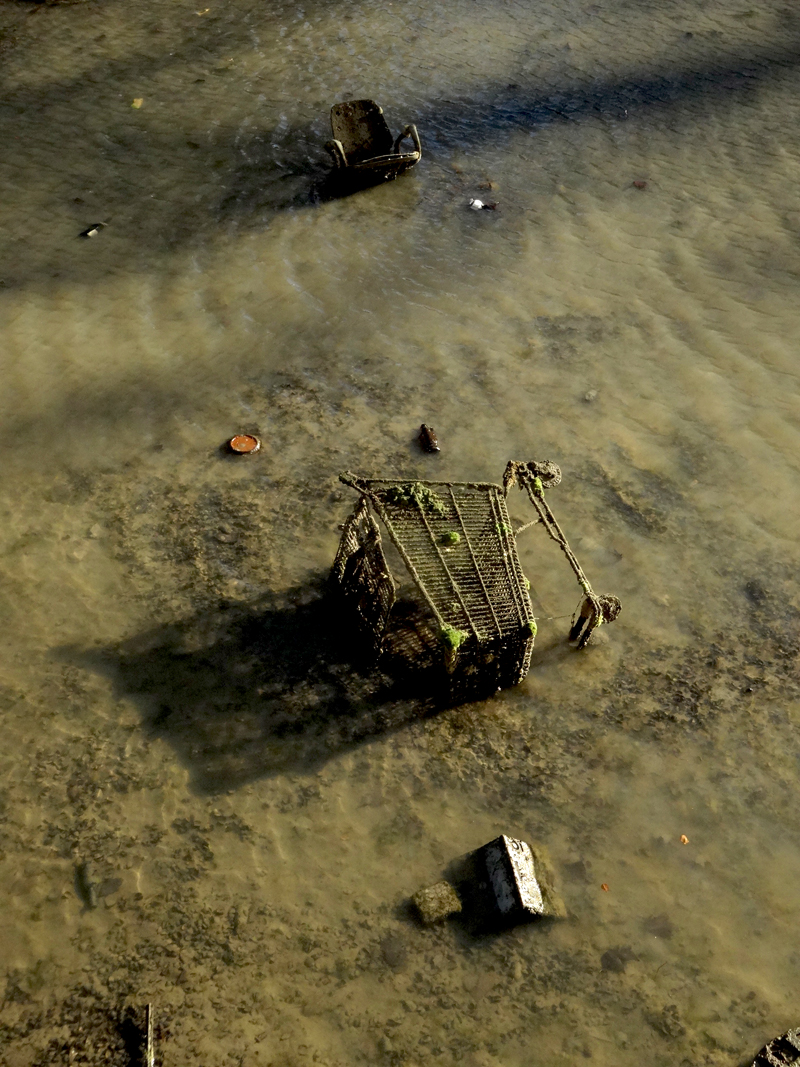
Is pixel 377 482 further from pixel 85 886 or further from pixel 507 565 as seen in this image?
pixel 85 886

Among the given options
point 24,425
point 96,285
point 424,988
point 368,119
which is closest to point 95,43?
point 368,119

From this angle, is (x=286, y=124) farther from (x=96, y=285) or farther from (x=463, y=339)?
(x=463, y=339)

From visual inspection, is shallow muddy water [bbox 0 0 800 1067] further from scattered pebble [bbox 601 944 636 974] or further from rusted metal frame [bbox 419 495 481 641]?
rusted metal frame [bbox 419 495 481 641]

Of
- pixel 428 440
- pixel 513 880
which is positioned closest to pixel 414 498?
pixel 428 440

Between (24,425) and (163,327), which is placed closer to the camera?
(24,425)

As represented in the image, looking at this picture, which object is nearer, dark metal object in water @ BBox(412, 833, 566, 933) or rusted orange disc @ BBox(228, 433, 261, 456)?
dark metal object in water @ BBox(412, 833, 566, 933)

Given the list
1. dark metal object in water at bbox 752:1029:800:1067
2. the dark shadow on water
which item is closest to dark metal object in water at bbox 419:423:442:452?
the dark shadow on water

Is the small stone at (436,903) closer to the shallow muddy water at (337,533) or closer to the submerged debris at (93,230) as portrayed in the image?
the shallow muddy water at (337,533)

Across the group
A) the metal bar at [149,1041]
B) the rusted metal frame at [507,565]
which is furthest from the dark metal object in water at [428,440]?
the metal bar at [149,1041]
